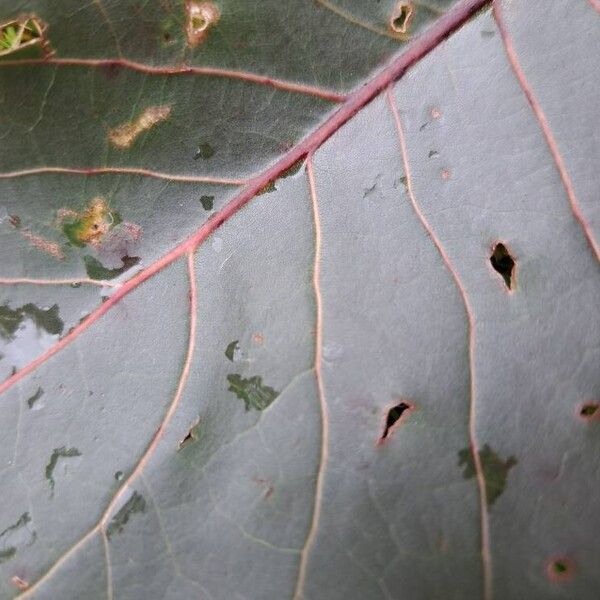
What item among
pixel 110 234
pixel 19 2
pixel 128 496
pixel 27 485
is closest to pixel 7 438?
A: pixel 27 485

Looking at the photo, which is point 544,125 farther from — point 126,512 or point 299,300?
point 126,512

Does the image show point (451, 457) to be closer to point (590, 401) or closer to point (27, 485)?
point (590, 401)

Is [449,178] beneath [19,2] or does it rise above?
beneath

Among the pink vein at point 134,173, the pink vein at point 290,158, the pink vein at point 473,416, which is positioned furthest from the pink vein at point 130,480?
the pink vein at point 473,416

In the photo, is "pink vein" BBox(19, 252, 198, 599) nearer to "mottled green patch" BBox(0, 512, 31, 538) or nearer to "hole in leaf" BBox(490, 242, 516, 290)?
"mottled green patch" BBox(0, 512, 31, 538)

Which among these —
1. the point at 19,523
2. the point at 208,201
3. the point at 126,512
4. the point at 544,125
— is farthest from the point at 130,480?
the point at 544,125

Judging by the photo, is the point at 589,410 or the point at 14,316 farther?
the point at 14,316

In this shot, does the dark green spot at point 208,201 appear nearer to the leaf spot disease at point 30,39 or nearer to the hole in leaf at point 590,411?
the leaf spot disease at point 30,39
